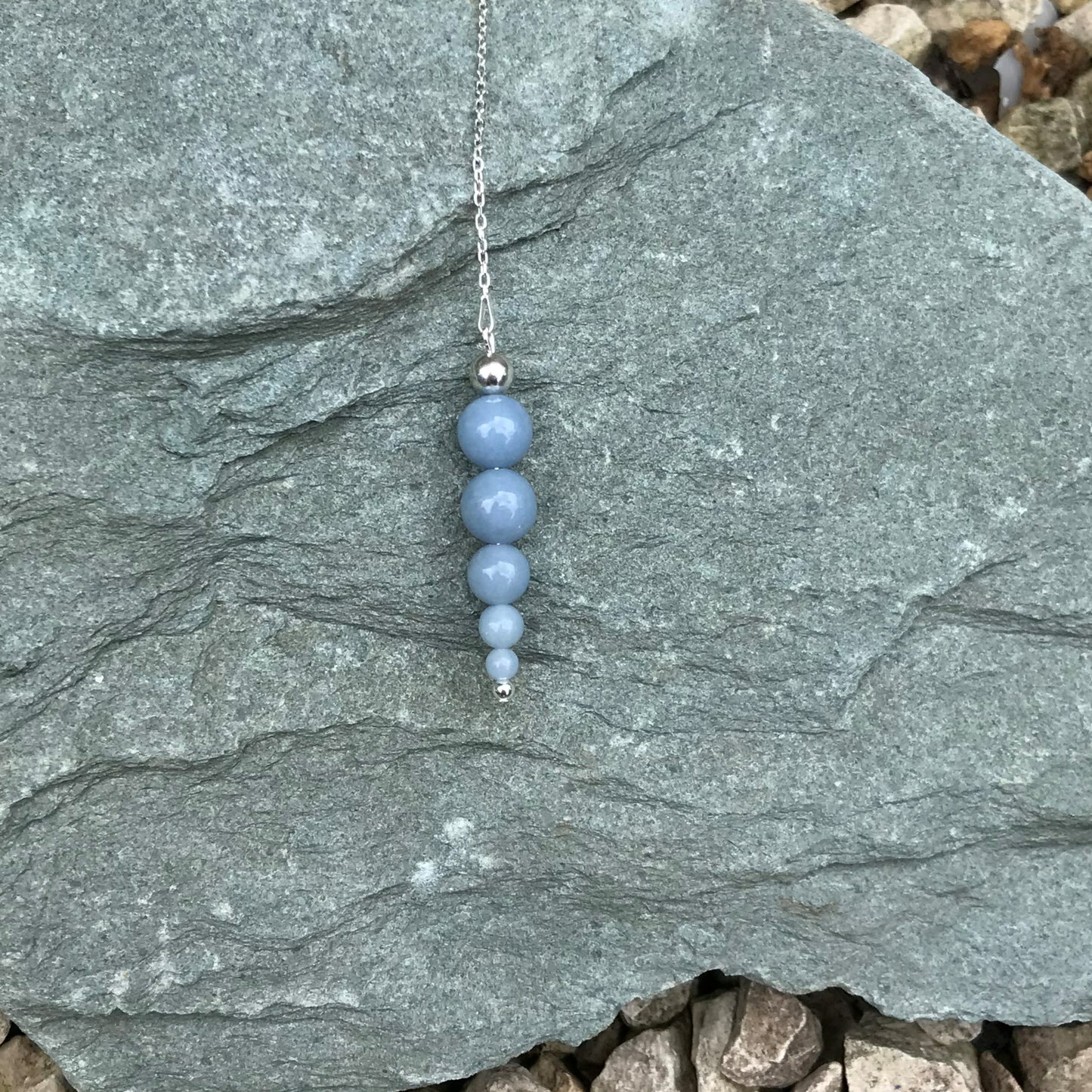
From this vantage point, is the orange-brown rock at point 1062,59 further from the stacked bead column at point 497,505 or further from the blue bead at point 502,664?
the blue bead at point 502,664

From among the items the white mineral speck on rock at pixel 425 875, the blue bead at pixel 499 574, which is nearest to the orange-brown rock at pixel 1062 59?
the blue bead at pixel 499 574

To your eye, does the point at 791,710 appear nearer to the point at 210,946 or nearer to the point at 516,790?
the point at 516,790

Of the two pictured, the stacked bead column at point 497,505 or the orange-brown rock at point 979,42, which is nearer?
the stacked bead column at point 497,505

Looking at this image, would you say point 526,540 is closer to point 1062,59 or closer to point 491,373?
point 491,373

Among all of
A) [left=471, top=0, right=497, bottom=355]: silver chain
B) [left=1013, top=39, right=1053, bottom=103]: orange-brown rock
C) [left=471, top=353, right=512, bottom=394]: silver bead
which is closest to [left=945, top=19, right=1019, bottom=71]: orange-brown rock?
[left=1013, top=39, right=1053, bottom=103]: orange-brown rock

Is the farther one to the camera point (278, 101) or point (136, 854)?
point (136, 854)

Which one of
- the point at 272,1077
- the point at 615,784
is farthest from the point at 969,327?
the point at 272,1077

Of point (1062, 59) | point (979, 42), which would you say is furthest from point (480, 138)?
point (1062, 59)
